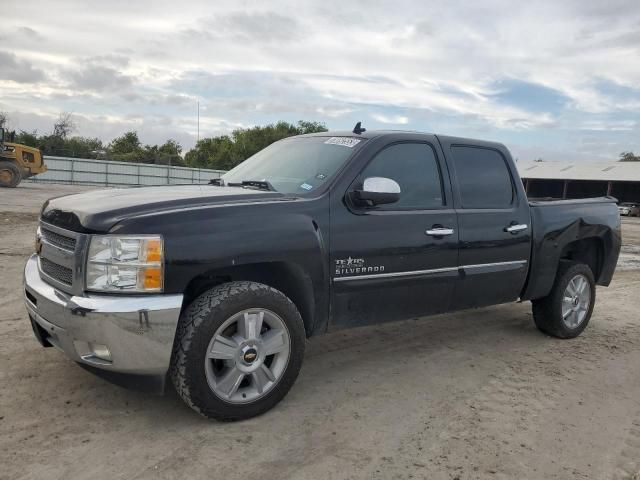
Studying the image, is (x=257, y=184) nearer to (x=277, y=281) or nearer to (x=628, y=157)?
(x=277, y=281)

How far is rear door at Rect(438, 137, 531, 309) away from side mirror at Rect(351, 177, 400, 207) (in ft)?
2.92

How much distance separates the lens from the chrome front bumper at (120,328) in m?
2.89

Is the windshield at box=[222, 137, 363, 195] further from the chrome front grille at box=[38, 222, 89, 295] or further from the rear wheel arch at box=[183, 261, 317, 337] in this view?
the chrome front grille at box=[38, 222, 89, 295]

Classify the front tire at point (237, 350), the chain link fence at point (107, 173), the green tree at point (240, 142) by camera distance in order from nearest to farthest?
the front tire at point (237, 350) → the chain link fence at point (107, 173) → the green tree at point (240, 142)

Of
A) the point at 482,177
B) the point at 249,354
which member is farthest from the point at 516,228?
the point at 249,354

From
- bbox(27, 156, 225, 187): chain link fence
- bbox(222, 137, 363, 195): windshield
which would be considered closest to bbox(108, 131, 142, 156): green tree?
bbox(27, 156, 225, 187): chain link fence

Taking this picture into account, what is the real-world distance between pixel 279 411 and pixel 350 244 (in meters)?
1.16

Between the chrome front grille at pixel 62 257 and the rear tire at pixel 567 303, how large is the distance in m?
4.24

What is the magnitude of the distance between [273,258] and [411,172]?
1469 millimetres

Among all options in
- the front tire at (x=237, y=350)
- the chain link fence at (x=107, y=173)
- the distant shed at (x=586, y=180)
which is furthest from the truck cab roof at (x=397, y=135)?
the distant shed at (x=586, y=180)

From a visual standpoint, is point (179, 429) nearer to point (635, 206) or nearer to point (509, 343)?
point (509, 343)

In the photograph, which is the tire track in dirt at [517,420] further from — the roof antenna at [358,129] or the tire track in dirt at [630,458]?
the roof antenna at [358,129]

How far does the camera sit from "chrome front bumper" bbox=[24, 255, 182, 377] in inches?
114

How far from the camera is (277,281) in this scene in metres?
3.58
